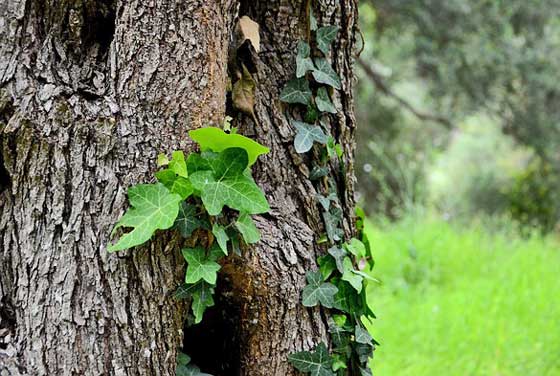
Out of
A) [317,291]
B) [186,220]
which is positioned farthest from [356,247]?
[186,220]

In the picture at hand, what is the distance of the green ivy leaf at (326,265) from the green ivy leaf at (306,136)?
284 millimetres

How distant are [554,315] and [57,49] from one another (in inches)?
128

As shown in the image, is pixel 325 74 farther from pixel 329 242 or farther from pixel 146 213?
pixel 146 213

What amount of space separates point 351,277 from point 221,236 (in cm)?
44

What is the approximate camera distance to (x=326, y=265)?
1.69 m

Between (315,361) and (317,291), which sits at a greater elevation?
(317,291)

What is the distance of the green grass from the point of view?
3275mm

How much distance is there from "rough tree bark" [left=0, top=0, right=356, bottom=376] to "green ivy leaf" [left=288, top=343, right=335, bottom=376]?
0.95 feet

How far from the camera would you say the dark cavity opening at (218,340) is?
5.44 ft

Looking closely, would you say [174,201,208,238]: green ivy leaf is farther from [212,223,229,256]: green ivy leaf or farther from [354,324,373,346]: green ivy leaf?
[354,324,373,346]: green ivy leaf

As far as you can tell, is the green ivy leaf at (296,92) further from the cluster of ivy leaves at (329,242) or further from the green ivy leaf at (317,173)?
the green ivy leaf at (317,173)

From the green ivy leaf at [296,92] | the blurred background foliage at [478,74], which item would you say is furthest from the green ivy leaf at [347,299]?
the blurred background foliage at [478,74]

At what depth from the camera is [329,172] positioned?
178 centimetres

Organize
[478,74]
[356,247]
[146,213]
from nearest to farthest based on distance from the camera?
[146,213], [356,247], [478,74]
